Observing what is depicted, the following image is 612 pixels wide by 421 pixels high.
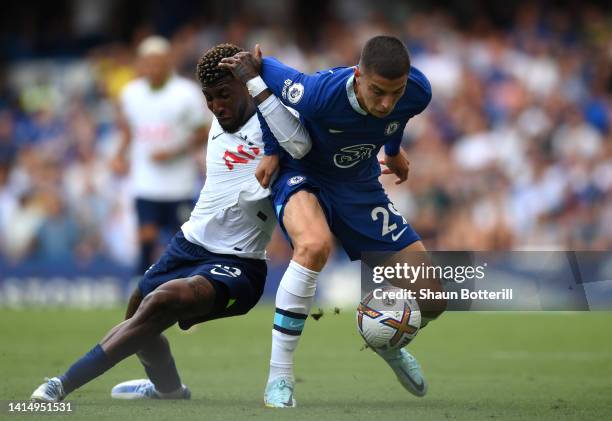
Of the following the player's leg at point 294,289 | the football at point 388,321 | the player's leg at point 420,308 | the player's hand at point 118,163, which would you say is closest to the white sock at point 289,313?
the player's leg at point 294,289

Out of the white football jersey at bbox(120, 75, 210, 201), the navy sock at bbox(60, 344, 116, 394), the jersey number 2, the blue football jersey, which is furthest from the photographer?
the white football jersey at bbox(120, 75, 210, 201)

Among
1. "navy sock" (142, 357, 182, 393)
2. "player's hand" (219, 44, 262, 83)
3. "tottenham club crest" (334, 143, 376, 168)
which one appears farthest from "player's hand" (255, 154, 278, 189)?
"navy sock" (142, 357, 182, 393)

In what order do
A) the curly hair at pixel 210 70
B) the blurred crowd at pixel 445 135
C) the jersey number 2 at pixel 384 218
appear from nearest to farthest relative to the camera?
the curly hair at pixel 210 70
the jersey number 2 at pixel 384 218
the blurred crowd at pixel 445 135

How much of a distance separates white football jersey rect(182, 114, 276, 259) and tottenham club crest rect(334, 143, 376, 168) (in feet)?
1.56

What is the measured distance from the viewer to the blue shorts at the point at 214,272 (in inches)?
272

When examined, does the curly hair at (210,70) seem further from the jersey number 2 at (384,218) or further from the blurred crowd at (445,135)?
the blurred crowd at (445,135)

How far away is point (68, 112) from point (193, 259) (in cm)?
1425

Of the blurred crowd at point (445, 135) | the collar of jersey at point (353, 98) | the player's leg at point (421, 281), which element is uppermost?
the blurred crowd at point (445, 135)

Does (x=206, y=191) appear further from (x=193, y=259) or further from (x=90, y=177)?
(x=90, y=177)

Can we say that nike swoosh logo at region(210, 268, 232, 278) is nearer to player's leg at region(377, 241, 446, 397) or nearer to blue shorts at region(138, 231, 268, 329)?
blue shorts at region(138, 231, 268, 329)

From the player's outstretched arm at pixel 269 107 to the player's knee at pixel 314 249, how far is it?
609mm

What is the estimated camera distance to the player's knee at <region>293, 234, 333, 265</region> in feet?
21.8

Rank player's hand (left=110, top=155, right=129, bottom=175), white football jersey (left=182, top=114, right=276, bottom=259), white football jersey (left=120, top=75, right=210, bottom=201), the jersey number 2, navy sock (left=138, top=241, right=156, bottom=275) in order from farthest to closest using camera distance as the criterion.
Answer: player's hand (left=110, top=155, right=129, bottom=175) → navy sock (left=138, top=241, right=156, bottom=275) → white football jersey (left=120, top=75, right=210, bottom=201) → the jersey number 2 → white football jersey (left=182, top=114, right=276, bottom=259)

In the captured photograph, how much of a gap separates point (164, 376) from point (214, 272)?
80 cm
